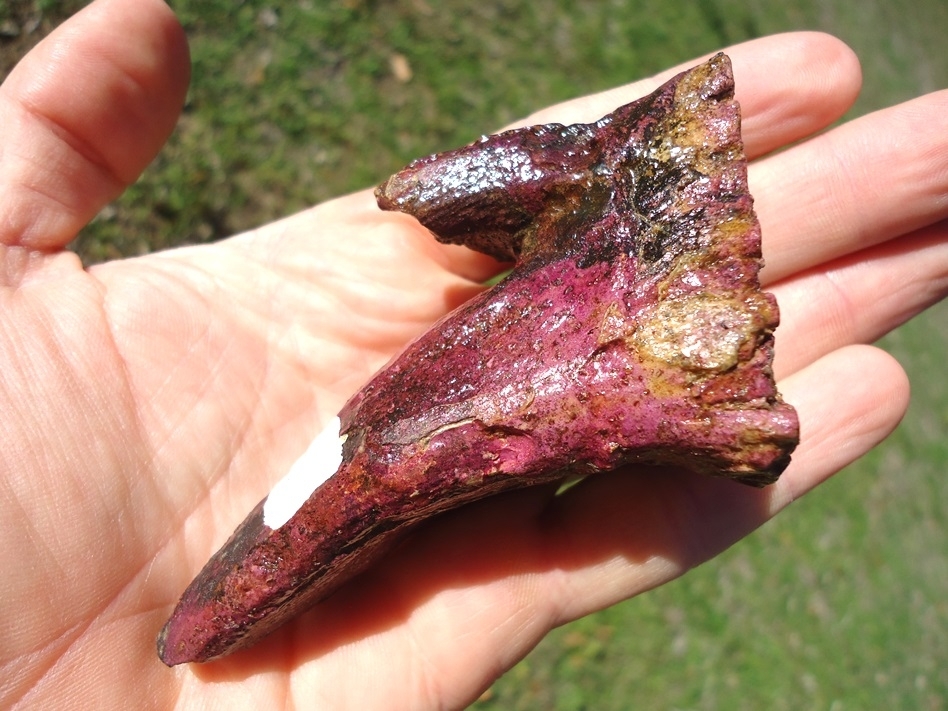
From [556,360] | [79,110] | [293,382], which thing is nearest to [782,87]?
[556,360]

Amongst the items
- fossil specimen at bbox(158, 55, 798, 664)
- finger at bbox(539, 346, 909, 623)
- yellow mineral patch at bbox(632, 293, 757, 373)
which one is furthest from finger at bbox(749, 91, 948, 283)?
yellow mineral patch at bbox(632, 293, 757, 373)

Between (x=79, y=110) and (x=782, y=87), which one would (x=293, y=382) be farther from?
(x=782, y=87)

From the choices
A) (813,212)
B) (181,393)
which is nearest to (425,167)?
(181,393)

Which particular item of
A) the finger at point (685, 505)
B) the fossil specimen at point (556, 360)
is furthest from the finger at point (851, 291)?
the fossil specimen at point (556, 360)

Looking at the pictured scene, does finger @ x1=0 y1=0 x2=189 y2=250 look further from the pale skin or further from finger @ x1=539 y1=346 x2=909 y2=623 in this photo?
finger @ x1=539 y1=346 x2=909 y2=623

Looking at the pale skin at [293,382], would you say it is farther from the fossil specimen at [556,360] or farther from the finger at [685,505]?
the fossil specimen at [556,360]

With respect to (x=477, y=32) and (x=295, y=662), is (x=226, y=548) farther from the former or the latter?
(x=477, y=32)
